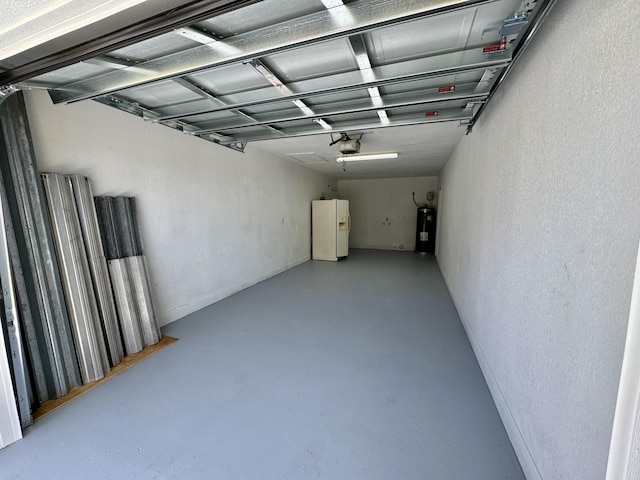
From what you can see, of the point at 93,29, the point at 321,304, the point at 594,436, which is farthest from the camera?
the point at 321,304

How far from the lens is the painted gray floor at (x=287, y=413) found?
53.4 inches

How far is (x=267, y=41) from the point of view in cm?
144

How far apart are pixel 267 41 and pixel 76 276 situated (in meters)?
2.21

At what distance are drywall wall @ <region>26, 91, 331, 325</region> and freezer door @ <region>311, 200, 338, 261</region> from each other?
1.42 m

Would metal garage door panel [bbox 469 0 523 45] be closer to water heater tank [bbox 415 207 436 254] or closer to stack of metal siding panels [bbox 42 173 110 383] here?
stack of metal siding panels [bbox 42 173 110 383]

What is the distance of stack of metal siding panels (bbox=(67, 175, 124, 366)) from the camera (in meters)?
2.12

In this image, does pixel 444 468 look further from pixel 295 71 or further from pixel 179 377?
pixel 295 71

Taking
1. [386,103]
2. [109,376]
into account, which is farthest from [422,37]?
[109,376]

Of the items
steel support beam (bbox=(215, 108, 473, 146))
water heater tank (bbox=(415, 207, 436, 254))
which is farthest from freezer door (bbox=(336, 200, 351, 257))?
steel support beam (bbox=(215, 108, 473, 146))

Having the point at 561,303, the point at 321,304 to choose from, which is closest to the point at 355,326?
the point at 321,304

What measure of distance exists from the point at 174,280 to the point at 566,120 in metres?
3.61

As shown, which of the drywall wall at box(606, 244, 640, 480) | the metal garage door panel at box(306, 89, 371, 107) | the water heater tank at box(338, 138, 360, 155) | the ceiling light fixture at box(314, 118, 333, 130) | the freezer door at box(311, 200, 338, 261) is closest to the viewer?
the drywall wall at box(606, 244, 640, 480)

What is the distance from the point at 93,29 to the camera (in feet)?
3.98

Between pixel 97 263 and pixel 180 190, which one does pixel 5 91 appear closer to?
pixel 97 263
